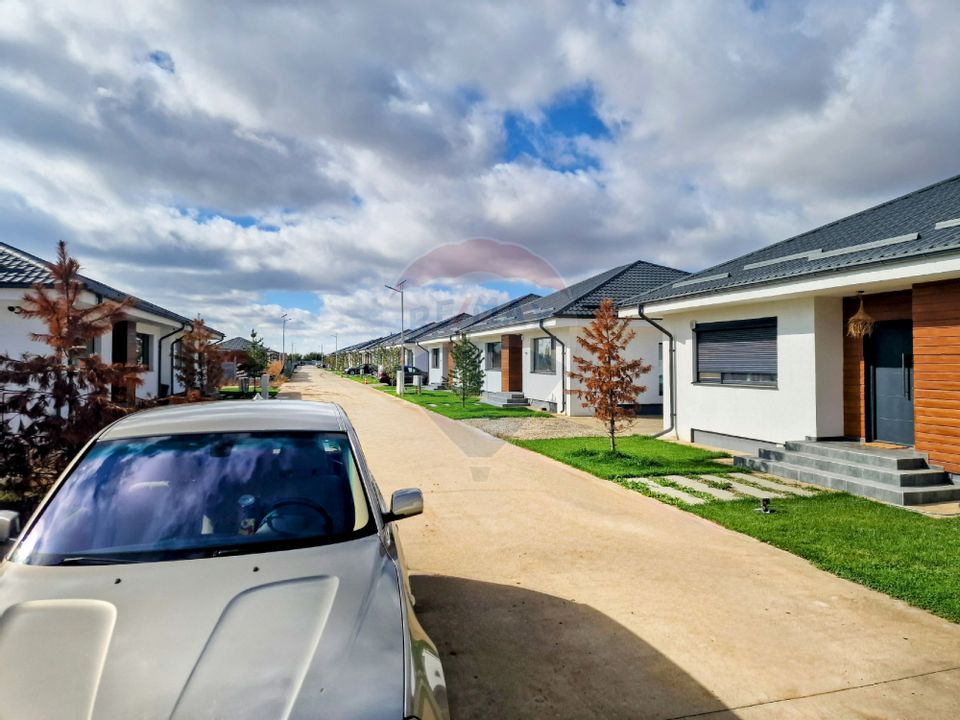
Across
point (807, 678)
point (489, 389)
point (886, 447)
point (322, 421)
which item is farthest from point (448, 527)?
point (489, 389)

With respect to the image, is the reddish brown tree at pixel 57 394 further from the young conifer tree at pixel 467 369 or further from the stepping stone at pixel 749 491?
the young conifer tree at pixel 467 369

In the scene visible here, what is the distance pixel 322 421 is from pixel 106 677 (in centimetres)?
182

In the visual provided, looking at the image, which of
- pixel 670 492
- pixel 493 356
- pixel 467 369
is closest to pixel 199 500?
pixel 670 492

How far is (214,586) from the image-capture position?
82.9 inches

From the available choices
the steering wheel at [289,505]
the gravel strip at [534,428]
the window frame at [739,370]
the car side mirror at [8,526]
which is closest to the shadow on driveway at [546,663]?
the steering wheel at [289,505]

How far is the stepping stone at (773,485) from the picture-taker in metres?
7.80

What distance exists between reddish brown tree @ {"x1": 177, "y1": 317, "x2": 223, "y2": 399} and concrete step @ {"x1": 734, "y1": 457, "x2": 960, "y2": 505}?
18532mm

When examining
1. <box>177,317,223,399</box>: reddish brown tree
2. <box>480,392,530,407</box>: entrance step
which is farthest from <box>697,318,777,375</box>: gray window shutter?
<box>177,317,223,399</box>: reddish brown tree

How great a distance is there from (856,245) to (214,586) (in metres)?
10.7

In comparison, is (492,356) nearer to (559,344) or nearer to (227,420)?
(559,344)

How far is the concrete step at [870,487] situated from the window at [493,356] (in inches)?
689

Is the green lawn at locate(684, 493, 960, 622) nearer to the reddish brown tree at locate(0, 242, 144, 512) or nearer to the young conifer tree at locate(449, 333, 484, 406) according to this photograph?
the reddish brown tree at locate(0, 242, 144, 512)

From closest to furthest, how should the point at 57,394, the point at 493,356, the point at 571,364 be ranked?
1. the point at 57,394
2. the point at 571,364
3. the point at 493,356

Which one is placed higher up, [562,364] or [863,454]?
[562,364]
